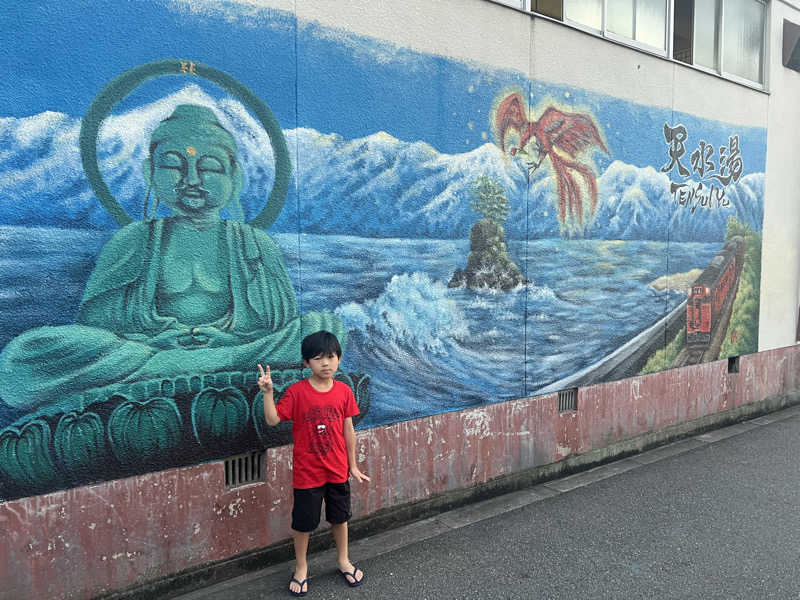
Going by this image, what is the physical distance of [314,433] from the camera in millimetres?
3336

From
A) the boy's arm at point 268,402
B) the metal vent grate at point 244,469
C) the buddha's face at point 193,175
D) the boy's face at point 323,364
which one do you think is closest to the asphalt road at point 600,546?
the metal vent grate at point 244,469

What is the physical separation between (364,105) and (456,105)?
86cm

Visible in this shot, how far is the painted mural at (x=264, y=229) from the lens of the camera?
9.80 ft

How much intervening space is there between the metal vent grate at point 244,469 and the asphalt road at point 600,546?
0.59m

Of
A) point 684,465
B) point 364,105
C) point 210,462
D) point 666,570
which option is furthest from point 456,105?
point 684,465

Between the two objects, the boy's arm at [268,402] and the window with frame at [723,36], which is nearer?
the boy's arm at [268,402]

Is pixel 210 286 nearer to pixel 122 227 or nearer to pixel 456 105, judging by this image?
pixel 122 227

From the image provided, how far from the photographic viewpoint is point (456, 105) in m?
4.55

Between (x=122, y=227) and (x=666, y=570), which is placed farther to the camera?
(x=666, y=570)

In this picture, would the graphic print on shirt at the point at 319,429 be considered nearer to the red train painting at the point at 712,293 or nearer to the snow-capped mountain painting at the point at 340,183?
the snow-capped mountain painting at the point at 340,183

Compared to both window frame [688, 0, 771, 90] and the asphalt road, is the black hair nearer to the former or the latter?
the asphalt road

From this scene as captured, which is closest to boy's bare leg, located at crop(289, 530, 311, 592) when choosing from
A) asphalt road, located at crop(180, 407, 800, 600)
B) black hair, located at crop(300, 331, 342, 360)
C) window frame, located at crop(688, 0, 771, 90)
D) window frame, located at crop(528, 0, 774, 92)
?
asphalt road, located at crop(180, 407, 800, 600)

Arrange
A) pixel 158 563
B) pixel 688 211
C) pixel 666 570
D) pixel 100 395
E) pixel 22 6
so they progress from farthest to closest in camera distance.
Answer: pixel 688 211, pixel 666 570, pixel 158 563, pixel 100 395, pixel 22 6

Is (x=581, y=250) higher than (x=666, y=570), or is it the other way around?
(x=581, y=250)
